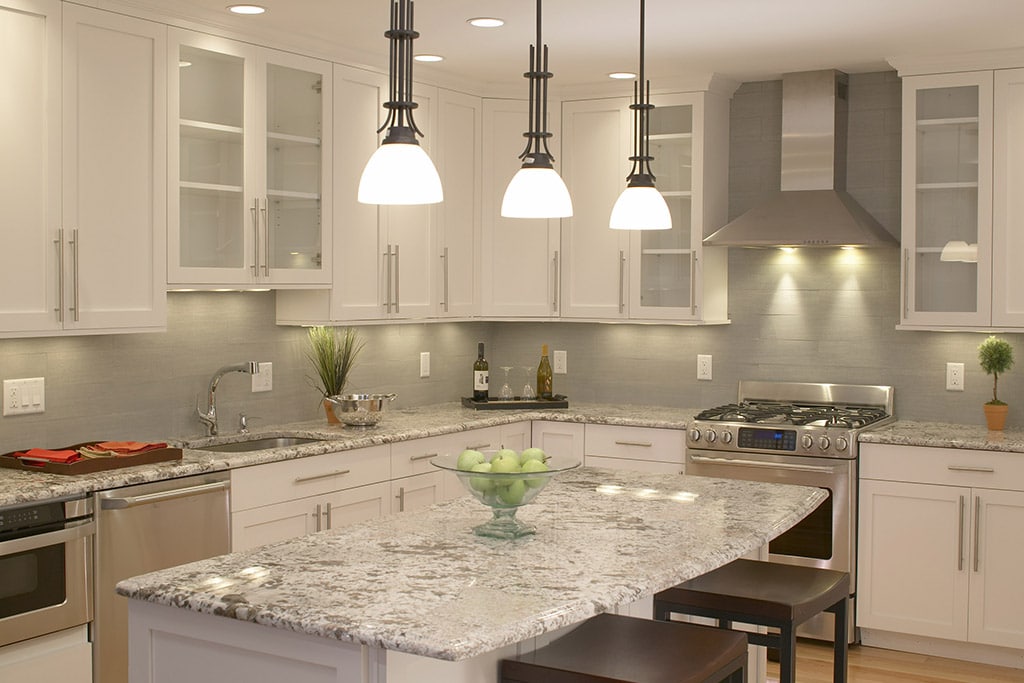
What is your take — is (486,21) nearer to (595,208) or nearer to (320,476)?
(595,208)

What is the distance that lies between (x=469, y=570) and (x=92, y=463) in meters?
1.67

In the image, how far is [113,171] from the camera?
12.2 feet

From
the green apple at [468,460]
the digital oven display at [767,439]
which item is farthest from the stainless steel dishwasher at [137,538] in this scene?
the digital oven display at [767,439]

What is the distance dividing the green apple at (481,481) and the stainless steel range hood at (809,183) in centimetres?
277

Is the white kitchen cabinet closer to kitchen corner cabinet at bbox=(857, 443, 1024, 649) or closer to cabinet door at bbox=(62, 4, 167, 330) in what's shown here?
kitchen corner cabinet at bbox=(857, 443, 1024, 649)

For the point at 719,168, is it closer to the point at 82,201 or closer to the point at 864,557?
the point at 864,557

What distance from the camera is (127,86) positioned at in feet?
12.4

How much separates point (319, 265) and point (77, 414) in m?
1.14

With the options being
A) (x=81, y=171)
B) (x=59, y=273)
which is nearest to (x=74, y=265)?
(x=59, y=273)

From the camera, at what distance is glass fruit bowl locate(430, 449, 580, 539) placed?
98.4 inches

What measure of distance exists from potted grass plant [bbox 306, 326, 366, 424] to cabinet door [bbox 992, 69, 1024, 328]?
9.13 ft

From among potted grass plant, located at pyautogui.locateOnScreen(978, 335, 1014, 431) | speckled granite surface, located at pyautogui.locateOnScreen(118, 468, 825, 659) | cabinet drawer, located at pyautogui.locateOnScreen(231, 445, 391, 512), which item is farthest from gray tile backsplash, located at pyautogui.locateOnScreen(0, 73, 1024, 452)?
speckled granite surface, located at pyautogui.locateOnScreen(118, 468, 825, 659)

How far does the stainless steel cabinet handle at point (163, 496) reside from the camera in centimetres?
336

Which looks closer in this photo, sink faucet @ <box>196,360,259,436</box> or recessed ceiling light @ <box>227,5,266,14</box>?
recessed ceiling light @ <box>227,5,266,14</box>
